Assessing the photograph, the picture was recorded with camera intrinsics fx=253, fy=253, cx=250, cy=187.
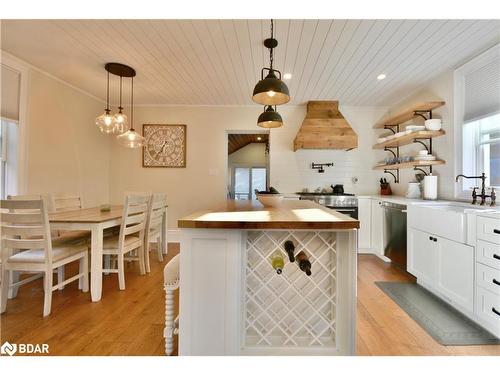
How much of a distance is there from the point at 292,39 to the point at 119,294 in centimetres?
297

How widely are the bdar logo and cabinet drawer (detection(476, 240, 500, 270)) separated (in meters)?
3.31

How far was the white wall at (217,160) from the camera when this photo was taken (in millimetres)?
4492

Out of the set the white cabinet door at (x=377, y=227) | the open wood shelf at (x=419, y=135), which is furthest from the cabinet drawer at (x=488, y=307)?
the open wood shelf at (x=419, y=135)

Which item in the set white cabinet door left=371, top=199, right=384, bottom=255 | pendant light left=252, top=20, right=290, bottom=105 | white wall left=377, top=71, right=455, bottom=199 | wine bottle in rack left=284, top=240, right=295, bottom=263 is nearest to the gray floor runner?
white cabinet door left=371, top=199, right=384, bottom=255

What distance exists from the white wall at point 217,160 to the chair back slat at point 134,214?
1636mm

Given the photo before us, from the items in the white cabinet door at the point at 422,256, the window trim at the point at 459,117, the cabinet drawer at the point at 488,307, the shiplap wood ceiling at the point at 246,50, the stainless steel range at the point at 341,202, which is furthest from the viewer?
the stainless steel range at the point at 341,202

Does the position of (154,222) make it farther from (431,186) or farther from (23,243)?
(431,186)

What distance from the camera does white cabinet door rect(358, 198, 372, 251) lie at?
153 inches

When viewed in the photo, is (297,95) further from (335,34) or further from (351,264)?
(351,264)

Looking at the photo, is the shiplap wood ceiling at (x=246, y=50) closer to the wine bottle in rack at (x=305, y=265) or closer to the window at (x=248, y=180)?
the wine bottle in rack at (x=305, y=265)
